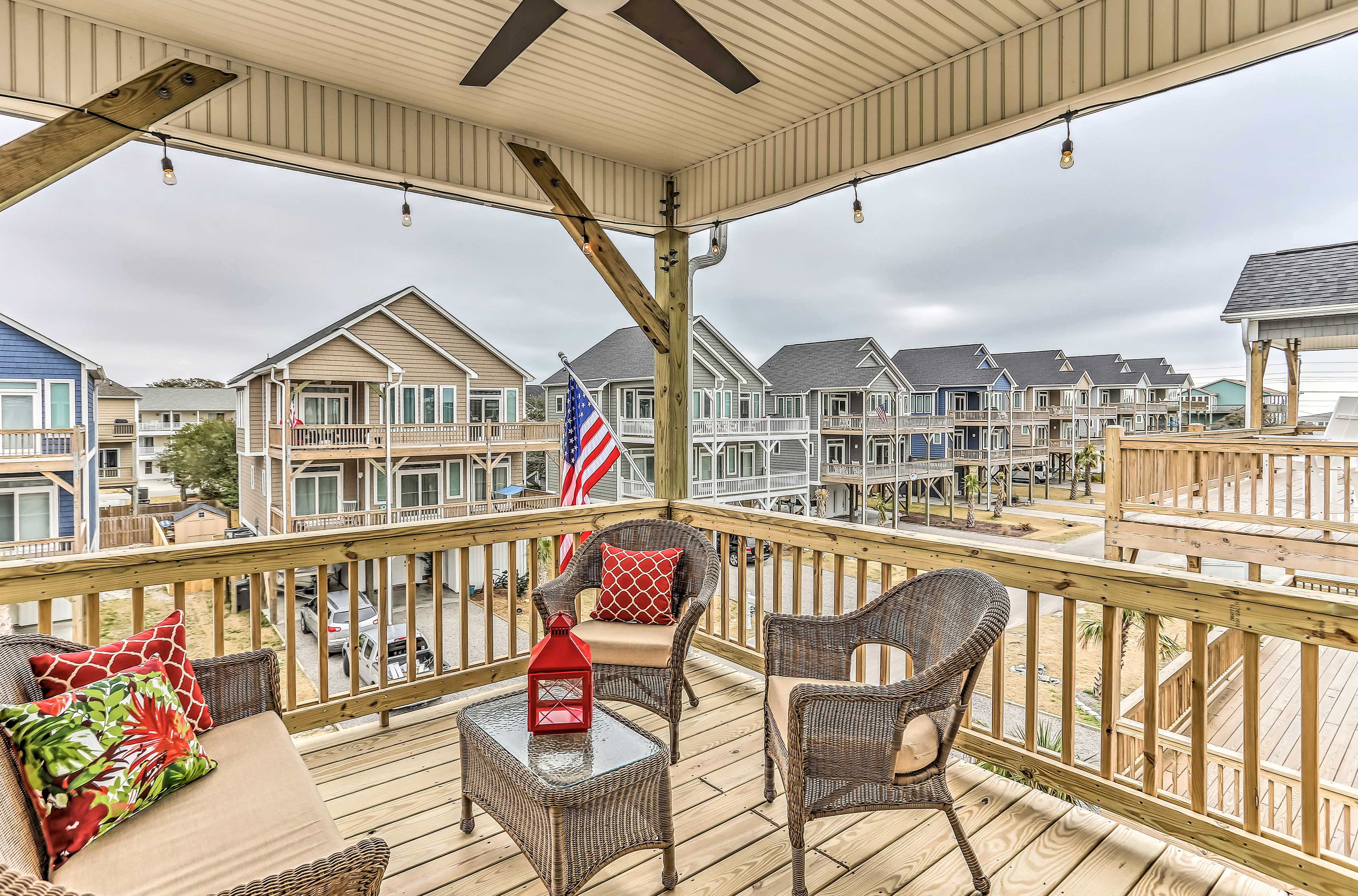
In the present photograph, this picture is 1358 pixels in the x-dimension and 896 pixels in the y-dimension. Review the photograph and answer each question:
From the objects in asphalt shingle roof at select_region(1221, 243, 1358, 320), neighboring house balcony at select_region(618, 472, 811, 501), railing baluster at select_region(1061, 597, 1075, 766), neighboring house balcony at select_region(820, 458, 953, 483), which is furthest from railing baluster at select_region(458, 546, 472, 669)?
asphalt shingle roof at select_region(1221, 243, 1358, 320)

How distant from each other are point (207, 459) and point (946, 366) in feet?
12.8

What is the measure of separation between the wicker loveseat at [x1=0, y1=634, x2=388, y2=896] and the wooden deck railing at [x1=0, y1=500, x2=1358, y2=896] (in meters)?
0.76

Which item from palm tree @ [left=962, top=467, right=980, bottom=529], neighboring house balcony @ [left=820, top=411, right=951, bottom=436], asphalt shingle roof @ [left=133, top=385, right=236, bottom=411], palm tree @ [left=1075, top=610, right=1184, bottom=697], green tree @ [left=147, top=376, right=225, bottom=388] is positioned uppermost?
green tree @ [left=147, top=376, right=225, bottom=388]

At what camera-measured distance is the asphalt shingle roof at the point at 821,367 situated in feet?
14.3

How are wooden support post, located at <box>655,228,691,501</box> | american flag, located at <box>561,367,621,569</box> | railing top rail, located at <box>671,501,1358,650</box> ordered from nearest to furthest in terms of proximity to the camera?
railing top rail, located at <box>671,501,1358,650</box> < american flag, located at <box>561,367,621,569</box> < wooden support post, located at <box>655,228,691,501</box>

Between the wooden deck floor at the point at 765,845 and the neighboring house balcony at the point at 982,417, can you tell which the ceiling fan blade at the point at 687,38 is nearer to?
the neighboring house balcony at the point at 982,417

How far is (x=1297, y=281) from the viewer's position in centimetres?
337

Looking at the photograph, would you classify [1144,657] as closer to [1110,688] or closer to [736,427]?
[1110,688]

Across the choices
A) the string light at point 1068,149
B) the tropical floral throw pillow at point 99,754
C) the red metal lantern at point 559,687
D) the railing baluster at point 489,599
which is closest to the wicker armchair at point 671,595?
the railing baluster at point 489,599

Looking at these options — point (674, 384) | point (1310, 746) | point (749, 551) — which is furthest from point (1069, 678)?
point (749, 551)

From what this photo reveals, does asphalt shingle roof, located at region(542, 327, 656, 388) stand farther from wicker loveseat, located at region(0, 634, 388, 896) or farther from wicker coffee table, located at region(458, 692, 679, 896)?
wicker loveseat, located at region(0, 634, 388, 896)

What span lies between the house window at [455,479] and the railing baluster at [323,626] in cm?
Result: 74

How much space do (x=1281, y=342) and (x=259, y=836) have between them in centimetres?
474

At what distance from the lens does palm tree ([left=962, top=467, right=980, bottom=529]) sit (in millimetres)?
3037
